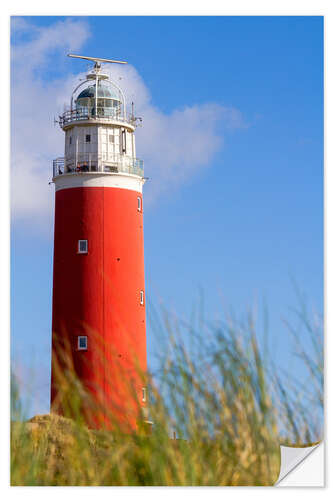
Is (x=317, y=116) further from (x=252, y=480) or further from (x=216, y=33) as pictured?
(x=252, y=480)

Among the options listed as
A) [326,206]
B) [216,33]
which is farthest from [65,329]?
[326,206]

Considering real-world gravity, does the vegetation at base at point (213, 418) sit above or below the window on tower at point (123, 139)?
below

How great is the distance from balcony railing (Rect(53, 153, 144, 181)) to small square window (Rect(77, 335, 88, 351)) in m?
3.38

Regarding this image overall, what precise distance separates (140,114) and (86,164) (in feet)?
4.63

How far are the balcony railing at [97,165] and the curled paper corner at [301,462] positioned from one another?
11.5 m


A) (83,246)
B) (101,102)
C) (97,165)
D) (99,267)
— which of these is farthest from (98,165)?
(99,267)

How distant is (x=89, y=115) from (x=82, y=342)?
4.76 metres

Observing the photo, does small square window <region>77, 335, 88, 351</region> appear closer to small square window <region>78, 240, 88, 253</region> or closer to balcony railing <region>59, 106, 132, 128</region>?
small square window <region>78, 240, 88, 253</region>

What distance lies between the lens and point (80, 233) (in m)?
15.8

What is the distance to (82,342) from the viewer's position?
14.5 m

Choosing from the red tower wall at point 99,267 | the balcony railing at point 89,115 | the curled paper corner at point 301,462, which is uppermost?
the balcony railing at point 89,115

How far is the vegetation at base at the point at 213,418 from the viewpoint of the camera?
433 cm

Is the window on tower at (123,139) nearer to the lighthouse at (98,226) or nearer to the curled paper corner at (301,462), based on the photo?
the lighthouse at (98,226)

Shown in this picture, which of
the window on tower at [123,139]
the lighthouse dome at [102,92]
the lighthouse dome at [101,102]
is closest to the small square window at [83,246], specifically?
the window on tower at [123,139]
